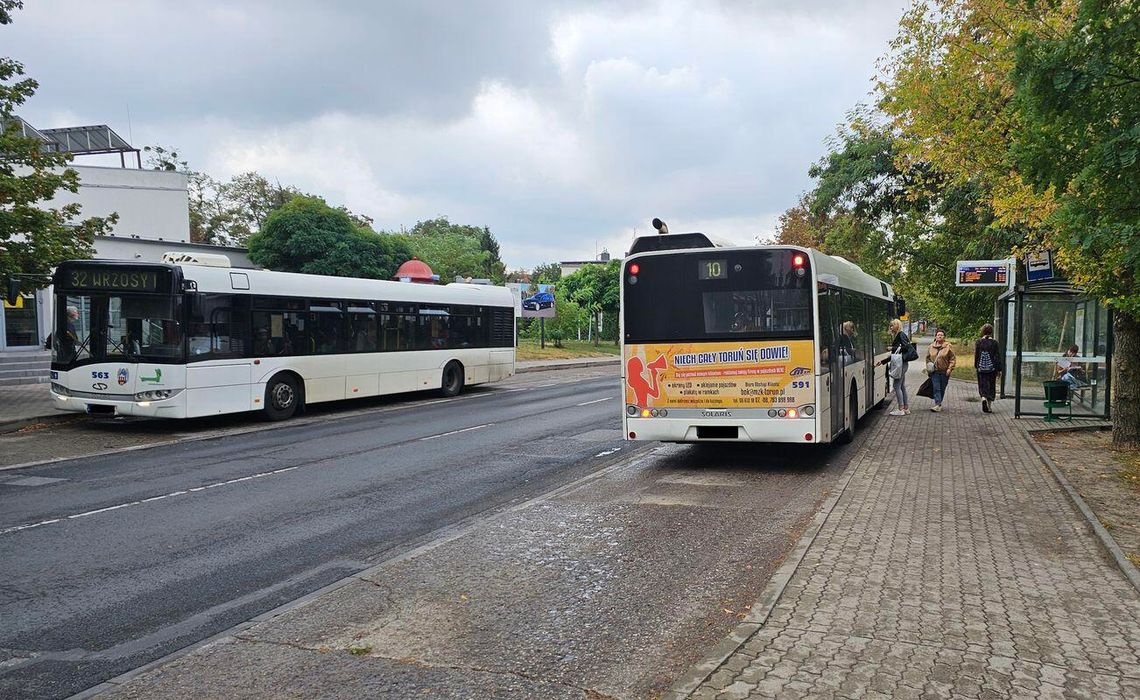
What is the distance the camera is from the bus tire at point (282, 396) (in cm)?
1650

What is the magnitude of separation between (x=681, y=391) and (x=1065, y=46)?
17.9 feet

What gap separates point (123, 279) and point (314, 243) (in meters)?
30.4

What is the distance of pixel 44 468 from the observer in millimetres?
11133

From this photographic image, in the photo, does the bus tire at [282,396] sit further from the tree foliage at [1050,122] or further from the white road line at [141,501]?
the tree foliage at [1050,122]

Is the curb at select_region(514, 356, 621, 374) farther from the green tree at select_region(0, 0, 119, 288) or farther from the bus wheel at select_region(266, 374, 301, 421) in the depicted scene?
the green tree at select_region(0, 0, 119, 288)

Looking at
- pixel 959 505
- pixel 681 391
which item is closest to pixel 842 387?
pixel 681 391

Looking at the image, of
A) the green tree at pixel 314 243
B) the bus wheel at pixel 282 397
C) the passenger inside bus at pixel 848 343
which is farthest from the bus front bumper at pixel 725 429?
the green tree at pixel 314 243

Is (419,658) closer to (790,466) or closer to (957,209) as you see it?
(790,466)

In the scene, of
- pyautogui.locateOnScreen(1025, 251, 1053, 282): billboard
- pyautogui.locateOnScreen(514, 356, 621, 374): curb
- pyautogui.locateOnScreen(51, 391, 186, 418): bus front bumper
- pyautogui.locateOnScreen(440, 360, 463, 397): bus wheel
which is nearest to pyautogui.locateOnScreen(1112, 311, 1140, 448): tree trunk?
pyautogui.locateOnScreen(1025, 251, 1053, 282): billboard

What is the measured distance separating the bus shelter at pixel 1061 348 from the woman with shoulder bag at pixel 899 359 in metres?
2.00

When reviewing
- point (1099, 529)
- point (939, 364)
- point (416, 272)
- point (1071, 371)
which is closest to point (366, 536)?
point (1099, 529)

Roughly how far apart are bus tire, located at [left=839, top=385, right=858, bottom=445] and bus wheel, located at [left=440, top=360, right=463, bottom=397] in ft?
37.4

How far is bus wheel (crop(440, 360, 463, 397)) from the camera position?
22.0 m

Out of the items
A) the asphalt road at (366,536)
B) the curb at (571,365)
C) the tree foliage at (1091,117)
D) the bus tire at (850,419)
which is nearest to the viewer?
the asphalt road at (366,536)
